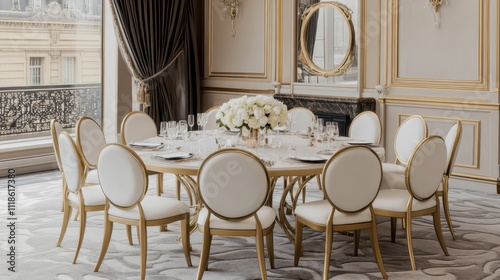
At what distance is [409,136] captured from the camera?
199 inches

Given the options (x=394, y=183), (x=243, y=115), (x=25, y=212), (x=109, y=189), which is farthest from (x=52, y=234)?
(x=394, y=183)

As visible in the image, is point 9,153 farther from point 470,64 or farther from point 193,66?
point 470,64

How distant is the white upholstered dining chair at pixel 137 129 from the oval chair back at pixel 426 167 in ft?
7.40

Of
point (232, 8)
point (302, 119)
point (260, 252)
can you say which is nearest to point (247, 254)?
point (260, 252)

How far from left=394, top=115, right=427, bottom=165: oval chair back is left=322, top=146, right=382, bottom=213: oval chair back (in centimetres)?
154

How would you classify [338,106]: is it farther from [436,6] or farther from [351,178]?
[351,178]

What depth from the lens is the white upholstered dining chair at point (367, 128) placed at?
5.36 metres

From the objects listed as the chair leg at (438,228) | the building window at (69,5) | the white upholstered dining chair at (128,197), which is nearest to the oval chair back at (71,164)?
the white upholstered dining chair at (128,197)

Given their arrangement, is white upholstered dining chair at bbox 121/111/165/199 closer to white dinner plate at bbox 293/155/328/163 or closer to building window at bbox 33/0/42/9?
white dinner plate at bbox 293/155/328/163

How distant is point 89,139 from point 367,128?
89.6 inches

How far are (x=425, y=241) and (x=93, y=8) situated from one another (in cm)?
494

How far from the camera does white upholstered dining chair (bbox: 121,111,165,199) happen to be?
5.39 metres

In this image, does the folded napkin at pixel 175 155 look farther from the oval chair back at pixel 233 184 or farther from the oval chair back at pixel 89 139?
the oval chair back at pixel 89 139

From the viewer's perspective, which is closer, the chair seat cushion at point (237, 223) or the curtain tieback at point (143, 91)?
the chair seat cushion at point (237, 223)
